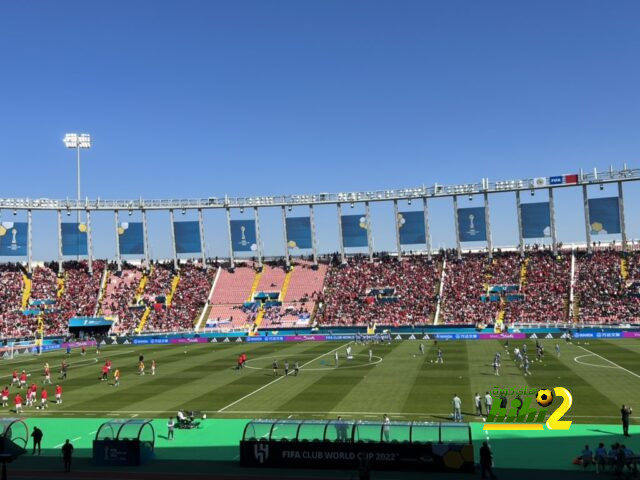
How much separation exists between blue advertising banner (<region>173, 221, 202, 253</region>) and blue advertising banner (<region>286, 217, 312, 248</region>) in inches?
619

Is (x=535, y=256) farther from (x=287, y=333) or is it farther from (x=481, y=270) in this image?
(x=287, y=333)

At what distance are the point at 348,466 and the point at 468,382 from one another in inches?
783

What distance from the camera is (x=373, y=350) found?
62.4 m

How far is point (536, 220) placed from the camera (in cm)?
8988

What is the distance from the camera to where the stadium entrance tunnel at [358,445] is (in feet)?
73.8

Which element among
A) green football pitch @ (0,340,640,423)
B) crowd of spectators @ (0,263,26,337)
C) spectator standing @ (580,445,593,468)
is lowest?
green football pitch @ (0,340,640,423)

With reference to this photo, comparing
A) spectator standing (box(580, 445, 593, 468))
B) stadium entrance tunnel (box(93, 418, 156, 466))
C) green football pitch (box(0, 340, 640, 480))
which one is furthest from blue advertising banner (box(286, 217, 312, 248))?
spectator standing (box(580, 445, 593, 468))

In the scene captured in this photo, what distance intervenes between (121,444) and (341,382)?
20.7 m

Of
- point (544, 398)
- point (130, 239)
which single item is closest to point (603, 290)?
point (544, 398)

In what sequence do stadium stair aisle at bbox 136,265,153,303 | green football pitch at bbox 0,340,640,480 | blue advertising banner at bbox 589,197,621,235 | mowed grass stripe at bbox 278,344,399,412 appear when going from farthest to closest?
stadium stair aisle at bbox 136,265,153,303 < blue advertising banner at bbox 589,197,621,235 < mowed grass stripe at bbox 278,344,399,412 < green football pitch at bbox 0,340,640,480

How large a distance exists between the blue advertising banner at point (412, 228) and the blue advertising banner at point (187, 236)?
113 feet

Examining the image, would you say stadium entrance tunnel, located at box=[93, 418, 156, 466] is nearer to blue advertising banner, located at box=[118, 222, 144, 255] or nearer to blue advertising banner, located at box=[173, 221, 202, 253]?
blue advertising banner, located at box=[173, 221, 202, 253]

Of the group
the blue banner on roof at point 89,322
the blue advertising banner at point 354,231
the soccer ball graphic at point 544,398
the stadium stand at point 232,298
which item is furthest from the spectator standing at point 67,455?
the blue advertising banner at point 354,231

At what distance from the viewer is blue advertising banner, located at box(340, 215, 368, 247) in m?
98.5
